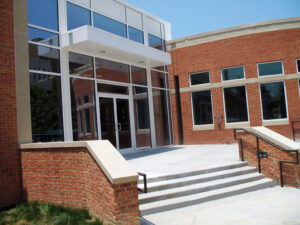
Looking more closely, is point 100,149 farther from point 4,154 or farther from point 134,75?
point 134,75

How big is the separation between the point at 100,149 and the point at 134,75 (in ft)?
26.4

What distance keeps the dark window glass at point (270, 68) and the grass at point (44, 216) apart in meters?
11.0

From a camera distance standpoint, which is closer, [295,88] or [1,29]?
[1,29]

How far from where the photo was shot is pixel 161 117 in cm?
1434

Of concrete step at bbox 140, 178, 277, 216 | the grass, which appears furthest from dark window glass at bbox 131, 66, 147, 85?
the grass

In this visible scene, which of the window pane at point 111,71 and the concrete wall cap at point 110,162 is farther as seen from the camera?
the window pane at point 111,71

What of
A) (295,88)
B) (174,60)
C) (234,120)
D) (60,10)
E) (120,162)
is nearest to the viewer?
(120,162)

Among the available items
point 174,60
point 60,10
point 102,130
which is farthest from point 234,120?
point 60,10

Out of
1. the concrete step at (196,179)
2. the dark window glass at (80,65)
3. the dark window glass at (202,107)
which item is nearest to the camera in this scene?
the concrete step at (196,179)

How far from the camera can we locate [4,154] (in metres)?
6.53

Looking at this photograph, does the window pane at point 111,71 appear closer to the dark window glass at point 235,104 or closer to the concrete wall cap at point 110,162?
the dark window glass at point 235,104

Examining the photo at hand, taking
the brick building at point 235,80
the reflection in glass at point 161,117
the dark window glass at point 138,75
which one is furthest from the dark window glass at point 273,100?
the dark window glass at point 138,75

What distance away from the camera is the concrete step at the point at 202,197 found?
5.39 metres

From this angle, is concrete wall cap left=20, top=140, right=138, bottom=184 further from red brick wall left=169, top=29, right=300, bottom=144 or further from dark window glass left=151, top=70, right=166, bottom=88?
red brick wall left=169, top=29, right=300, bottom=144
